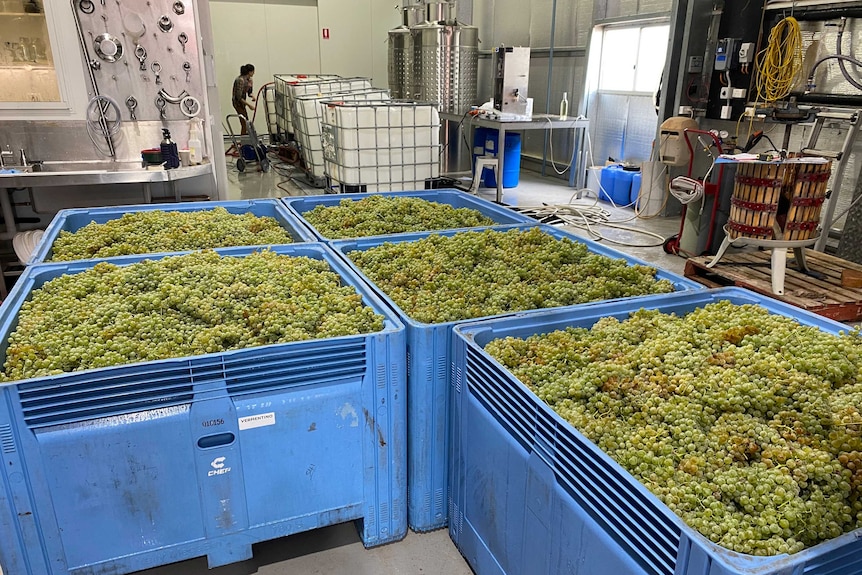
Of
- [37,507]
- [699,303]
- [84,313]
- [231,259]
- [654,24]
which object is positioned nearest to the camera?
[37,507]

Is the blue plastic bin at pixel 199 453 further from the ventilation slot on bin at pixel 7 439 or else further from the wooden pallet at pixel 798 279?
the wooden pallet at pixel 798 279

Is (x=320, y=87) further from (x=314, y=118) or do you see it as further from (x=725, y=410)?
(x=725, y=410)

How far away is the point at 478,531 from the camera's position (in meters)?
1.59

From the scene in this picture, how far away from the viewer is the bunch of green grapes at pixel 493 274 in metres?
1.86

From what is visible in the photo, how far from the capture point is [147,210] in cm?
290

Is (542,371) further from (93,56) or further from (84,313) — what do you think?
(93,56)

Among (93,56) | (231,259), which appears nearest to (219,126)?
(93,56)

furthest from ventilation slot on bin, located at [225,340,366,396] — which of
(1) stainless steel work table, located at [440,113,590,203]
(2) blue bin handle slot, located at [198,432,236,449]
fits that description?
(1) stainless steel work table, located at [440,113,590,203]

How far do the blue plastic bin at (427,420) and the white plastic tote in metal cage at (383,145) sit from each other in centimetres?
228

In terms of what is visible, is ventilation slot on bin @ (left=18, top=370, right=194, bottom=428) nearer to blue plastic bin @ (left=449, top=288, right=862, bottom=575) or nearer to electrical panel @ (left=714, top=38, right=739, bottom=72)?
blue plastic bin @ (left=449, top=288, right=862, bottom=575)

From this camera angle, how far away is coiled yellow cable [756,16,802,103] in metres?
4.38

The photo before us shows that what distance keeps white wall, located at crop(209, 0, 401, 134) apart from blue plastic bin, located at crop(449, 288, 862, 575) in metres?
9.14

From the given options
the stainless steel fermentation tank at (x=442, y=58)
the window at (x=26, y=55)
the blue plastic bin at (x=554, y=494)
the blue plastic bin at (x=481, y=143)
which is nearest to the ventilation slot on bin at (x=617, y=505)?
the blue plastic bin at (x=554, y=494)

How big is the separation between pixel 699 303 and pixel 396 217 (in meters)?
1.45
